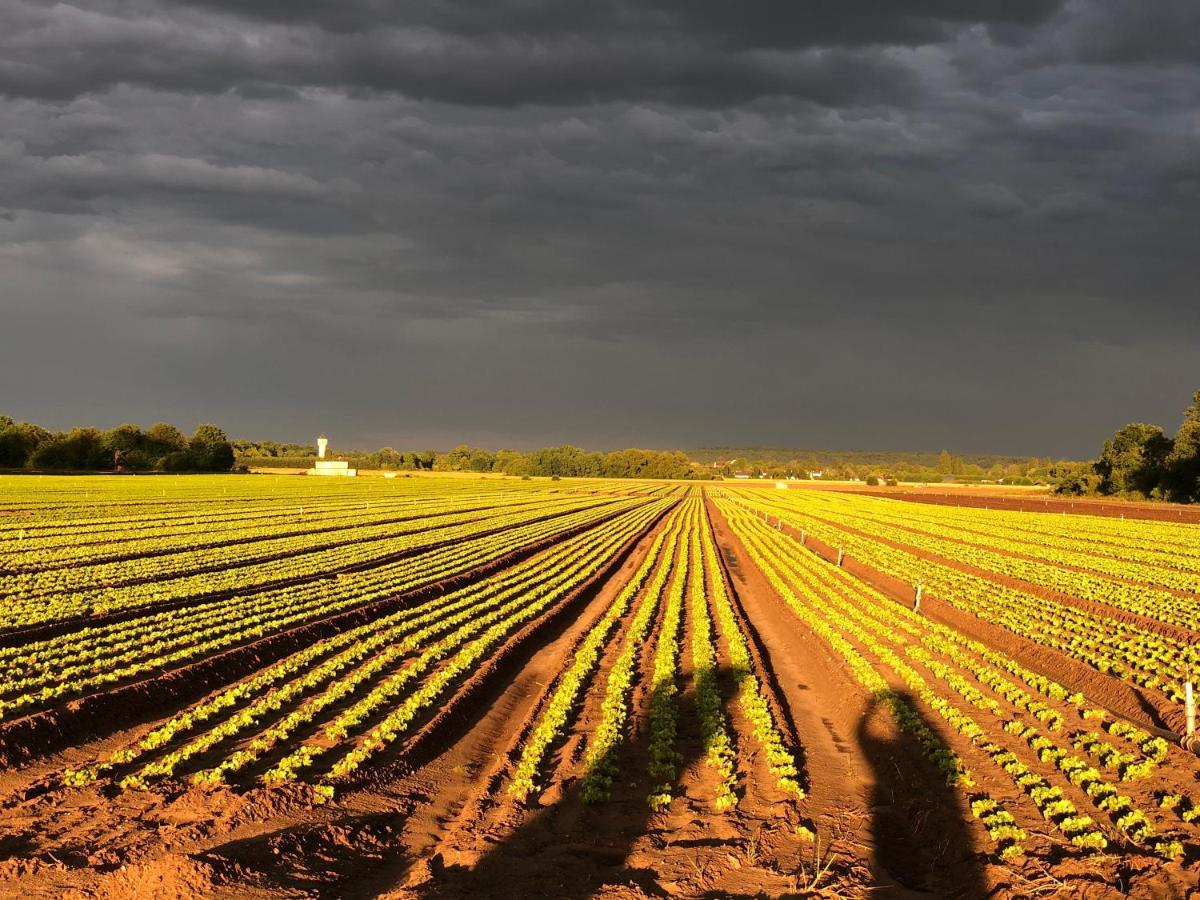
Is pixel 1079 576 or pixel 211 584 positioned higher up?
pixel 1079 576

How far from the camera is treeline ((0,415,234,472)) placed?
12544 cm

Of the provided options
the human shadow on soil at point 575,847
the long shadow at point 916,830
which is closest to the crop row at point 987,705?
the long shadow at point 916,830

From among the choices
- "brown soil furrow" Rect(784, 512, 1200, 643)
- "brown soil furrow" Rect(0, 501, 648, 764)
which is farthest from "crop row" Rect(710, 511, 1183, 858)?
"brown soil furrow" Rect(0, 501, 648, 764)

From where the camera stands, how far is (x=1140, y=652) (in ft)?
60.8

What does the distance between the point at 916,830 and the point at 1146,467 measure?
391ft

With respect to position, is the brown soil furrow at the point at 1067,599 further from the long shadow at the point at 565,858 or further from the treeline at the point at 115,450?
the treeline at the point at 115,450

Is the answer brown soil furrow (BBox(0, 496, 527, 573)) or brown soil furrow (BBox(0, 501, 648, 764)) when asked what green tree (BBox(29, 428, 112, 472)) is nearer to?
brown soil furrow (BBox(0, 496, 527, 573))

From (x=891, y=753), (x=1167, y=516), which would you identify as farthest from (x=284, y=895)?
(x=1167, y=516)

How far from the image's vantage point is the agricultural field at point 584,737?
8391 millimetres

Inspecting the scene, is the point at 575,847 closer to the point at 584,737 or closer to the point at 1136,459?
the point at 584,737

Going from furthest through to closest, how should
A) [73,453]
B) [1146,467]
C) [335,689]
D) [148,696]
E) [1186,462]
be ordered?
[73,453], [1146,467], [1186,462], [335,689], [148,696]

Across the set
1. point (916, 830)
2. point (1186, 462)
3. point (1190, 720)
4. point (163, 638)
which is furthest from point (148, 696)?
point (1186, 462)

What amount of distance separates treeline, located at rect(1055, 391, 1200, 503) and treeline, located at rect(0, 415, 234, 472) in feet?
475

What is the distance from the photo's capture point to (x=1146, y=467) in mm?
107812
